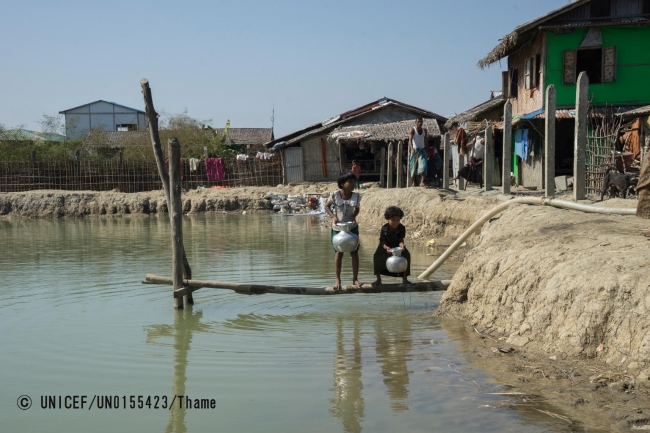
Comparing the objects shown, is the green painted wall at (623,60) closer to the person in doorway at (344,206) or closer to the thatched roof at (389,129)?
the thatched roof at (389,129)

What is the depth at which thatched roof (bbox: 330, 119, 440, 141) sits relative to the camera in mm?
27672

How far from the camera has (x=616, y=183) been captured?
35.7 feet

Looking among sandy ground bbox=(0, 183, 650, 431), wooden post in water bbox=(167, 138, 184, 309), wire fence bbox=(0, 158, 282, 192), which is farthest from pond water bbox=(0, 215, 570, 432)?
wire fence bbox=(0, 158, 282, 192)

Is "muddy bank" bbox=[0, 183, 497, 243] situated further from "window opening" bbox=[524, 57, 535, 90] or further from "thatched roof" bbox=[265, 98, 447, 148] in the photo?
"window opening" bbox=[524, 57, 535, 90]

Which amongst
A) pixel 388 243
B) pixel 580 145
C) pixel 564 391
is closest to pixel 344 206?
pixel 388 243

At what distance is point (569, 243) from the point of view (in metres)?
6.57

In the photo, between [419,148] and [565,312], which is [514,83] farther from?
[565,312]

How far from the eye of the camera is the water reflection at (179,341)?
530 centimetres

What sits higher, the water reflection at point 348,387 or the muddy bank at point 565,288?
the muddy bank at point 565,288

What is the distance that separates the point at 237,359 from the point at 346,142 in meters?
22.8

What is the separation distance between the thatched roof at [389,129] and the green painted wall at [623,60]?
8.88 metres

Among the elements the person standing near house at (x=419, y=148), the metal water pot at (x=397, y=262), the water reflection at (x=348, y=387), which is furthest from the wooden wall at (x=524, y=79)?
the water reflection at (x=348, y=387)

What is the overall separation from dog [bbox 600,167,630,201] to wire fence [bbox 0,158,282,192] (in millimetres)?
21486

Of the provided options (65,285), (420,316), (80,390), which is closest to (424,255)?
(420,316)
